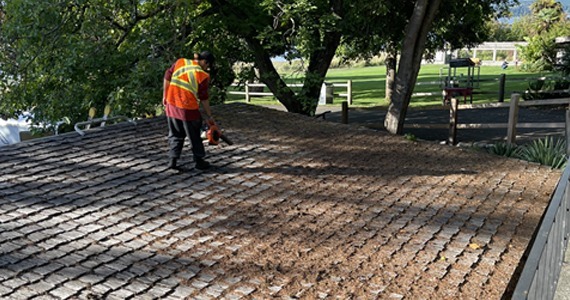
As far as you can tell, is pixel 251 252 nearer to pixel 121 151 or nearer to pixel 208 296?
pixel 208 296

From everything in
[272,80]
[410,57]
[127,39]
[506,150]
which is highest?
[127,39]

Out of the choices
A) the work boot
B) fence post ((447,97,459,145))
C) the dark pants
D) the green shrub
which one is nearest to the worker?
the dark pants

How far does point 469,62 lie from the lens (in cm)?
2864

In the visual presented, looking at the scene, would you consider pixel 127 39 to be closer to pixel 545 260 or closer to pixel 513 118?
pixel 513 118

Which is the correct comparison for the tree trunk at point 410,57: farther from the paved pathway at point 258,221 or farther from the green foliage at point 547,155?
the paved pathway at point 258,221

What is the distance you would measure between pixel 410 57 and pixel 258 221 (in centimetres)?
900

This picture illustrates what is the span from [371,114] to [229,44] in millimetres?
10176

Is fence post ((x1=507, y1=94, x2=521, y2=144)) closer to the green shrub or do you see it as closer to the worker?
the green shrub

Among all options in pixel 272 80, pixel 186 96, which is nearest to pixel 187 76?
pixel 186 96

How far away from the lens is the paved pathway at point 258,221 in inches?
180

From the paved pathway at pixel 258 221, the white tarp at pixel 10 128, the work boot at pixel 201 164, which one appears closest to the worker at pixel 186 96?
the work boot at pixel 201 164

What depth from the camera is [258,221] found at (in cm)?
607

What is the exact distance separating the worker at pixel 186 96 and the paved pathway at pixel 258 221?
0.59 metres

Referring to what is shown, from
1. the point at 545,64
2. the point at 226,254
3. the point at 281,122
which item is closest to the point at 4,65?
the point at 281,122
